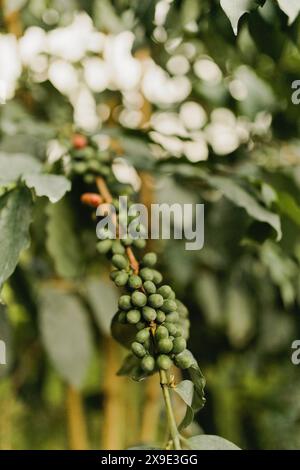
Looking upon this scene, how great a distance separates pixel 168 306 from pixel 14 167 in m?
0.24

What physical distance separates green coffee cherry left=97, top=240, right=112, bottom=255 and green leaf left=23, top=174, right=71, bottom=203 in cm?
6

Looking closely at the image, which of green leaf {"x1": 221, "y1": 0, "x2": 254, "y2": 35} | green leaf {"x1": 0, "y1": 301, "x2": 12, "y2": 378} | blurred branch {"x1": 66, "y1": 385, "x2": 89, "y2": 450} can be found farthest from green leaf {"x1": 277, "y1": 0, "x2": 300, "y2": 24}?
blurred branch {"x1": 66, "y1": 385, "x2": 89, "y2": 450}

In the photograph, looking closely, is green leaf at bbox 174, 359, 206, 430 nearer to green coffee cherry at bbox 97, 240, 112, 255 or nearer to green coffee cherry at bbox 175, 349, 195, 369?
green coffee cherry at bbox 175, 349, 195, 369

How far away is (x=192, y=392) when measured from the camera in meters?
0.53

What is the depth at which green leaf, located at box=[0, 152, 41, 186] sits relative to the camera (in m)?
0.59

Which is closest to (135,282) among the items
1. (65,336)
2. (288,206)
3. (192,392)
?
(192,392)

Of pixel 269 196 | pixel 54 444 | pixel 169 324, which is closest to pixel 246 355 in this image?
pixel 54 444

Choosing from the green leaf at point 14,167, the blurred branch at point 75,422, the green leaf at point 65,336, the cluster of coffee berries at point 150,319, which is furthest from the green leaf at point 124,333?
the blurred branch at point 75,422

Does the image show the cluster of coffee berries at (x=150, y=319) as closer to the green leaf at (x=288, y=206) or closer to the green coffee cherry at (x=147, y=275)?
the green coffee cherry at (x=147, y=275)

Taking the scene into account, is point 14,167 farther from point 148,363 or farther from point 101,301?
point 101,301

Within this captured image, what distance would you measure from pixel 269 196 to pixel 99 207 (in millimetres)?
200

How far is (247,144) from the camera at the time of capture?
1.06m

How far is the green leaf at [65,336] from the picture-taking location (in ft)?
3.01

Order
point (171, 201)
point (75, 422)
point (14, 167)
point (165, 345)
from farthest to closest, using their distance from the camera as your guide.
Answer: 1. point (75, 422)
2. point (171, 201)
3. point (14, 167)
4. point (165, 345)
